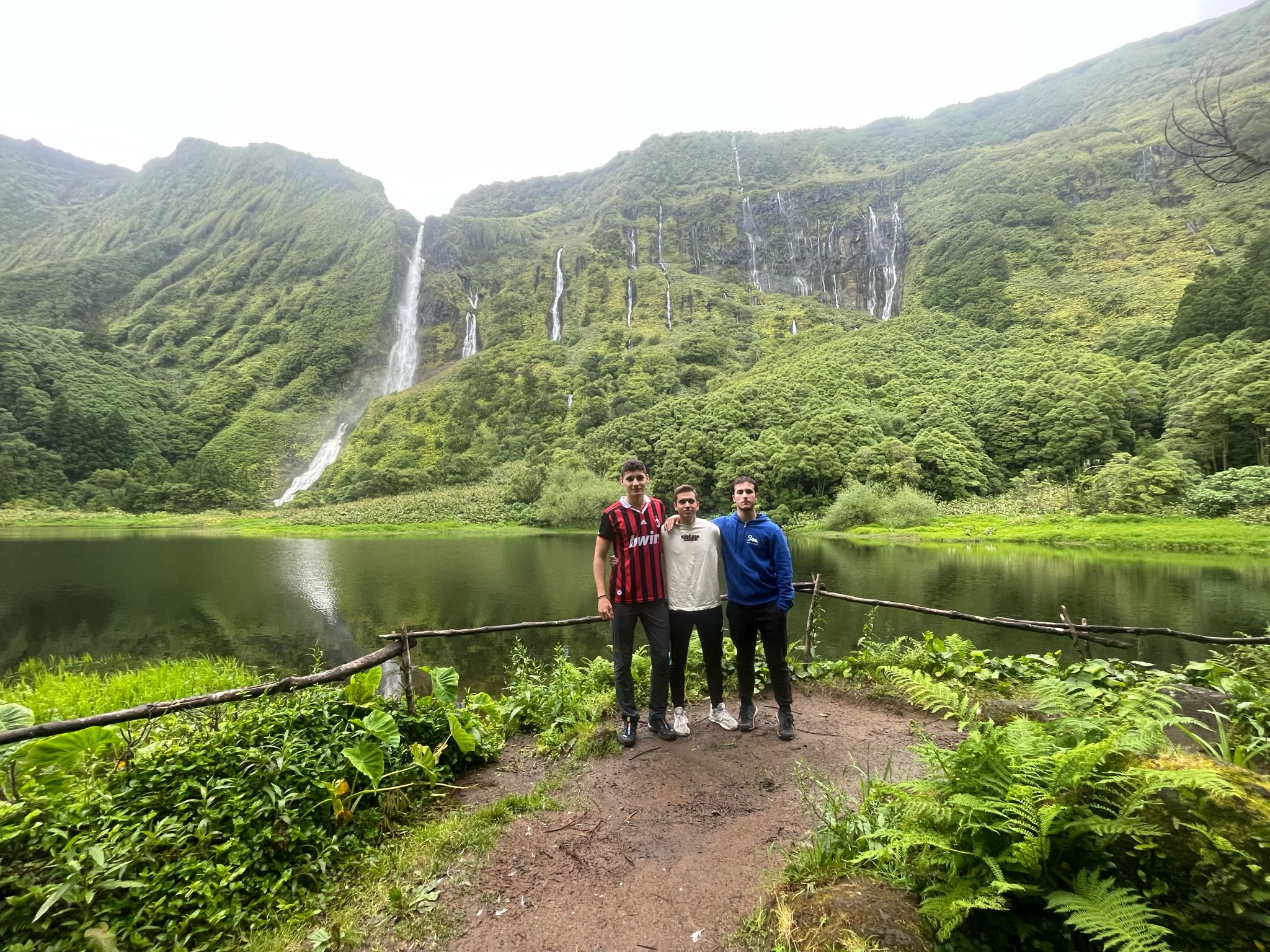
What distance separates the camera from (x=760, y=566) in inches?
200

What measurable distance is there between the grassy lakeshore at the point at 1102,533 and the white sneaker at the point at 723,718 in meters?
35.1

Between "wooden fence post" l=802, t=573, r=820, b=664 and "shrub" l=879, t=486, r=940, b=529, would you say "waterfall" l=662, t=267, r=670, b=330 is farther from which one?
"wooden fence post" l=802, t=573, r=820, b=664

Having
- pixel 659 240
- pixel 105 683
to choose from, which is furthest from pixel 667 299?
pixel 105 683

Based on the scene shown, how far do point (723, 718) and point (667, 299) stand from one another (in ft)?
413

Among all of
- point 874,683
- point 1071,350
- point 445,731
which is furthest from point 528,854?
point 1071,350

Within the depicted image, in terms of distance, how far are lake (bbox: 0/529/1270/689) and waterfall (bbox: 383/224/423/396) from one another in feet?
310

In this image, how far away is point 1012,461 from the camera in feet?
197

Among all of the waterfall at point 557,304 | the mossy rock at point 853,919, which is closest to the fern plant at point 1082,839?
the mossy rock at point 853,919

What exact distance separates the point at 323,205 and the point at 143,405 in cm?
9767

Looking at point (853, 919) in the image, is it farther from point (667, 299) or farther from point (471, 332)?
point (471, 332)

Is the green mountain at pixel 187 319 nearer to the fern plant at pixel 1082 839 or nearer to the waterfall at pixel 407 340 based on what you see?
the waterfall at pixel 407 340

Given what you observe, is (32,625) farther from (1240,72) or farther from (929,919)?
(1240,72)

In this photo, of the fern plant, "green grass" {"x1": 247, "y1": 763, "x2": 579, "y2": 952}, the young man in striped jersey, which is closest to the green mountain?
the young man in striped jersey

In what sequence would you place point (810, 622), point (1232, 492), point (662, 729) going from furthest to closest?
point (1232, 492) → point (810, 622) → point (662, 729)
